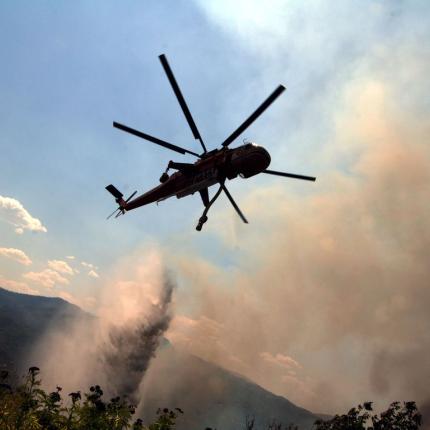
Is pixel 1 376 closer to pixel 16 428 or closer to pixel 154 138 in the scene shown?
pixel 16 428

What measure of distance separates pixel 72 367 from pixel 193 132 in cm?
20863

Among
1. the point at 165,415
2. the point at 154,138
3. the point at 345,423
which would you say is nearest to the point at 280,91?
the point at 154,138

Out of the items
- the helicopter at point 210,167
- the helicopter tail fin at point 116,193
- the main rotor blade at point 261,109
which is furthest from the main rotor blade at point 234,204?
the helicopter tail fin at point 116,193

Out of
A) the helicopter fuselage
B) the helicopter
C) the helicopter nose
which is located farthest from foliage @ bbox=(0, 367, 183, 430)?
the helicopter nose

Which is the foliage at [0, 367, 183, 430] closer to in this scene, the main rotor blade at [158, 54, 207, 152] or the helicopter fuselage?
the helicopter fuselage

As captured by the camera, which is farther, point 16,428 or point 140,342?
point 140,342

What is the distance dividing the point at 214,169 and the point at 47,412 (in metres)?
12.1

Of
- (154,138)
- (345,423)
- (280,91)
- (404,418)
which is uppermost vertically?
(280,91)

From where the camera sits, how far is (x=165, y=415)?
12.6 metres

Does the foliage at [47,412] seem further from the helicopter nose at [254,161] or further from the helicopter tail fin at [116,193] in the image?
the helicopter tail fin at [116,193]

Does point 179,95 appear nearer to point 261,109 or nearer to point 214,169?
point 261,109

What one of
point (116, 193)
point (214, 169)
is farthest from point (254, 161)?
point (116, 193)

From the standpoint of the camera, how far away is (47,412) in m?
9.77

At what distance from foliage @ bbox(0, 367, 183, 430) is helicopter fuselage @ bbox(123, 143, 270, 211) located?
34.7 feet
